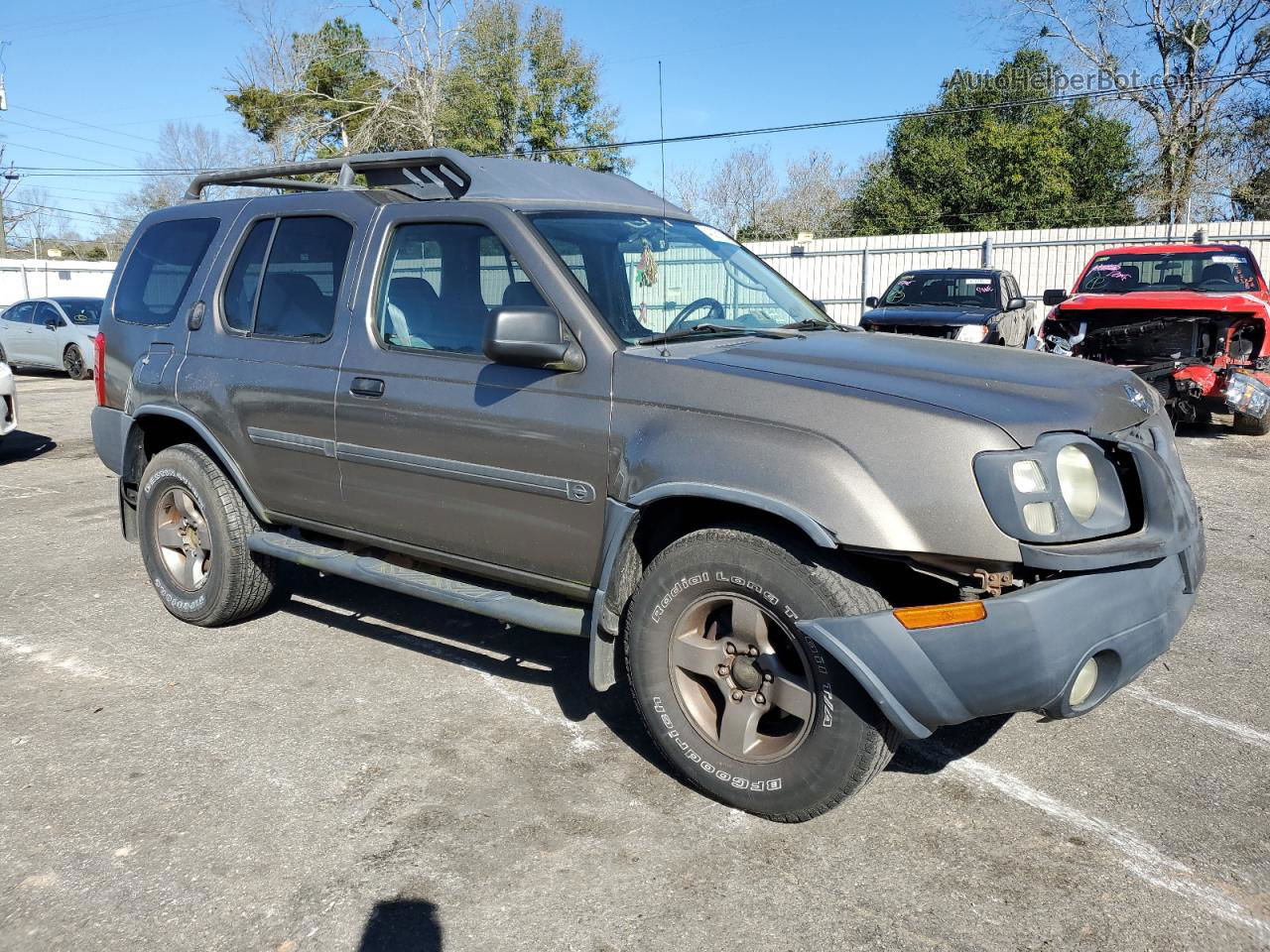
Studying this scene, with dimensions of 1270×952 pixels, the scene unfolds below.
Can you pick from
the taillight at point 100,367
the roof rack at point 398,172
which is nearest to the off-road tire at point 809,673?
the roof rack at point 398,172

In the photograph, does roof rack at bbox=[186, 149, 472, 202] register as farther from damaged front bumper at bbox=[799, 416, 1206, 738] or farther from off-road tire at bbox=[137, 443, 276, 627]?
damaged front bumper at bbox=[799, 416, 1206, 738]

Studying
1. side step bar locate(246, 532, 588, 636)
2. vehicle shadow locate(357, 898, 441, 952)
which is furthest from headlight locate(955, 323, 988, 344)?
vehicle shadow locate(357, 898, 441, 952)

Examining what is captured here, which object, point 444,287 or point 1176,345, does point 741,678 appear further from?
point 1176,345

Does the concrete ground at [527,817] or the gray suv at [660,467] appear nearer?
the concrete ground at [527,817]

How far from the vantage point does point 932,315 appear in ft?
39.5

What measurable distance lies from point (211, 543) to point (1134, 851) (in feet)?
13.2

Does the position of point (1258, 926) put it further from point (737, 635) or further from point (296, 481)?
point (296, 481)

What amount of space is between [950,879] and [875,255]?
20.6 m

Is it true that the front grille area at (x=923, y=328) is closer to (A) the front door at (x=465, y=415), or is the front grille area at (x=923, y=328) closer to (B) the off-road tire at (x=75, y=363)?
(A) the front door at (x=465, y=415)

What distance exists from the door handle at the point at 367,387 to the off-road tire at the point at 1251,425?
9.74 metres

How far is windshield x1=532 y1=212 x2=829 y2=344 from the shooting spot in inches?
150

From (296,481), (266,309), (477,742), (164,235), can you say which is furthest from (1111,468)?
(164,235)

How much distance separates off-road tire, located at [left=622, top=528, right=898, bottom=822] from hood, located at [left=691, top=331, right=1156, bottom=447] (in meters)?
0.55

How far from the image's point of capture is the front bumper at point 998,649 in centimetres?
279
